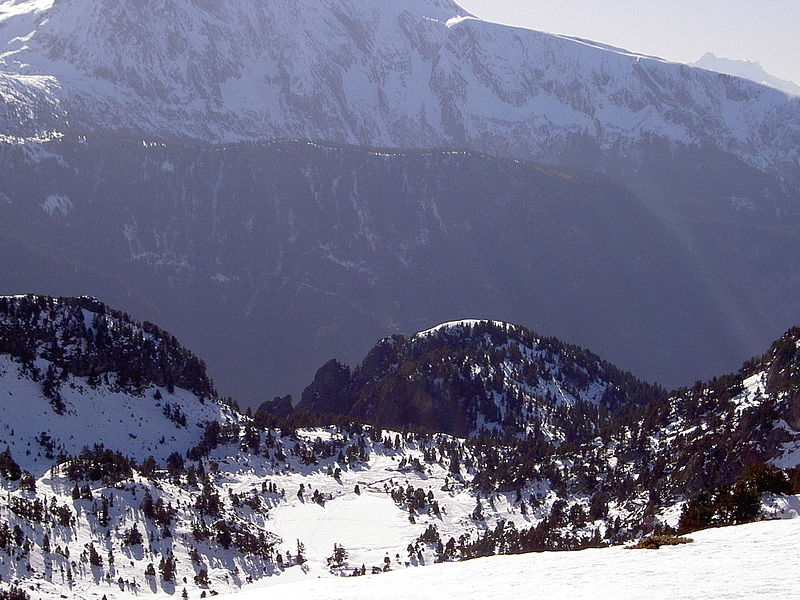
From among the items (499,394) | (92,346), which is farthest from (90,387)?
(499,394)

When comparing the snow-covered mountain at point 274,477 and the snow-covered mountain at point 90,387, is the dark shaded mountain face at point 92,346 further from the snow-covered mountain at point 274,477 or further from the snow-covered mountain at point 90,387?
the snow-covered mountain at point 274,477

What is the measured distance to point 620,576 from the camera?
52.2 m

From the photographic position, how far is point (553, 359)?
643 feet

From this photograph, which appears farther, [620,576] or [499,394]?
[499,394]

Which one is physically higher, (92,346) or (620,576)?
(92,346)

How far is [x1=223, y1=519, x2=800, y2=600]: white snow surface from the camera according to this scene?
48438 mm

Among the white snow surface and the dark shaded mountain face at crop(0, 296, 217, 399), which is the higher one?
the dark shaded mountain face at crop(0, 296, 217, 399)

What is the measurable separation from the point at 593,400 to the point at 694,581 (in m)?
138

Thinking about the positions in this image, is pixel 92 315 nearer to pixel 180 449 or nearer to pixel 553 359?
pixel 180 449

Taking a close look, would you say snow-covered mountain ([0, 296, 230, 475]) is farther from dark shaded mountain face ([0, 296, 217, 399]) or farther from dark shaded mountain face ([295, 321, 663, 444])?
dark shaded mountain face ([295, 321, 663, 444])

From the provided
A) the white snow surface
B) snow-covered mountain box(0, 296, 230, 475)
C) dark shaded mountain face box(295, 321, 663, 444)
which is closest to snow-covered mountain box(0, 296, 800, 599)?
snow-covered mountain box(0, 296, 230, 475)

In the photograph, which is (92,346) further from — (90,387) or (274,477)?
(274,477)

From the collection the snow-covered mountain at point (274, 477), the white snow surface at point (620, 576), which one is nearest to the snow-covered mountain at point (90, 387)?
the snow-covered mountain at point (274, 477)

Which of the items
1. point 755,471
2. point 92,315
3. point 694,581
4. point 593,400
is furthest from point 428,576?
point 593,400
